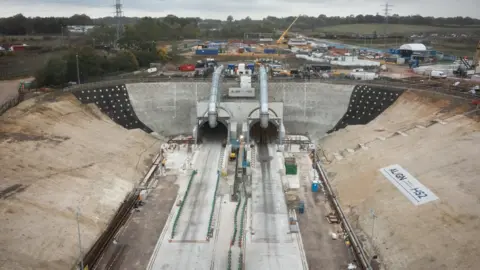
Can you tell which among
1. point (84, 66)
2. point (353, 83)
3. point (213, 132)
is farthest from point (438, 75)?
point (84, 66)

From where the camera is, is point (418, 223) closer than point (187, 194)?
Yes

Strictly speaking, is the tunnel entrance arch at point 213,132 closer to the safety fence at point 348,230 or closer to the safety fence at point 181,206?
the safety fence at point 181,206

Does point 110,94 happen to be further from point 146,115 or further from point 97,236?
point 97,236

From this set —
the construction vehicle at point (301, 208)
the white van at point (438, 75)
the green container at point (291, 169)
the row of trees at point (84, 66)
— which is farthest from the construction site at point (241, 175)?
the row of trees at point (84, 66)

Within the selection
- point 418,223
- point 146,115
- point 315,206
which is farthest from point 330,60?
point 418,223

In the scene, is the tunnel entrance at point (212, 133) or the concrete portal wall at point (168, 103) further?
the concrete portal wall at point (168, 103)

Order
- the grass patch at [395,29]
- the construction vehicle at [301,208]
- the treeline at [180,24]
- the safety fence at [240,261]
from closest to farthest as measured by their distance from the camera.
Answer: the safety fence at [240,261], the construction vehicle at [301,208], the treeline at [180,24], the grass patch at [395,29]
